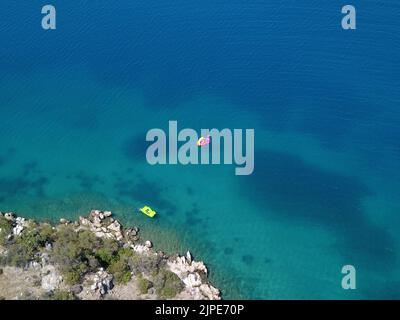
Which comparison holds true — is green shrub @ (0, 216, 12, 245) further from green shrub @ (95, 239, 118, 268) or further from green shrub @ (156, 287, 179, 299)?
green shrub @ (156, 287, 179, 299)

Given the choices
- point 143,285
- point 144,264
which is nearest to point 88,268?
point 144,264

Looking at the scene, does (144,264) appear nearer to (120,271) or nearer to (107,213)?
(120,271)

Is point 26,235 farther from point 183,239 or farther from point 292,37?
point 292,37

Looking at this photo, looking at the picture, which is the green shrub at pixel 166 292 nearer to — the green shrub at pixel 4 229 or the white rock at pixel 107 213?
the white rock at pixel 107 213

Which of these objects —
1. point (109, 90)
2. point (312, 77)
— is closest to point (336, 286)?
point (312, 77)

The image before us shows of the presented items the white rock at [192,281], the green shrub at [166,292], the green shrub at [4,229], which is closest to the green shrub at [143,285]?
the green shrub at [166,292]

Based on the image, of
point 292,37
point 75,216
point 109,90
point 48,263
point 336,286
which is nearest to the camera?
point 48,263

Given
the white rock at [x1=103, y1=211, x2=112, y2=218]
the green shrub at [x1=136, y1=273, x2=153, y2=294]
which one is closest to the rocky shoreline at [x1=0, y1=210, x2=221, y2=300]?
the green shrub at [x1=136, y1=273, x2=153, y2=294]
